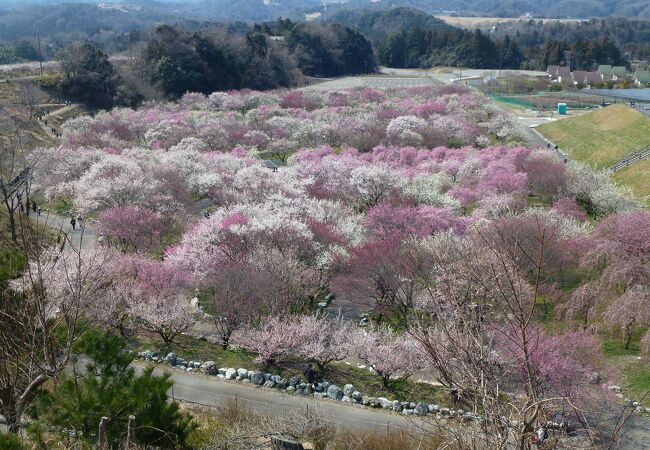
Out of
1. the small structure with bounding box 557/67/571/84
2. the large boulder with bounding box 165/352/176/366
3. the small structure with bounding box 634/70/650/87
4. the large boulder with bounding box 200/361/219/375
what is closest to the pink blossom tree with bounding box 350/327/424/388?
the large boulder with bounding box 200/361/219/375

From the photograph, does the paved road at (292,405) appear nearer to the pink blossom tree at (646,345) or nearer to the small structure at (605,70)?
the pink blossom tree at (646,345)

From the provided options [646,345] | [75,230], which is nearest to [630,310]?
[646,345]

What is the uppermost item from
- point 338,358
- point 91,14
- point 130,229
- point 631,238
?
point 91,14

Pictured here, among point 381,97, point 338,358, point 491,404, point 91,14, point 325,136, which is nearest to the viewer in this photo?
point 491,404

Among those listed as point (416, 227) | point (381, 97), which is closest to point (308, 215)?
point (416, 227)

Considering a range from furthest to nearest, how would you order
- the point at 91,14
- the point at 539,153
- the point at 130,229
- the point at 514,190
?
the point at 91,14
the point at 539,153
the point at 514,190
the point at 130,229

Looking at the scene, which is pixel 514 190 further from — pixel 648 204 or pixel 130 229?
pixel 130 229

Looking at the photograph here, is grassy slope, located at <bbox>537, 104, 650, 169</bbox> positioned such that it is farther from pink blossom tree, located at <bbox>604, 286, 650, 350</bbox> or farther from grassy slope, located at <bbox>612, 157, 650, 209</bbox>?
pink blossom tree, located at <bbox>604, 286, 650, 350</bbox>
